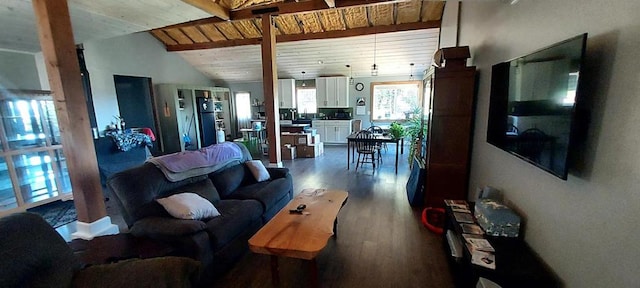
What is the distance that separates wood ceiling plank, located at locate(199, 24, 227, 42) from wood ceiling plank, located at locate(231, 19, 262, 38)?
1.82ft

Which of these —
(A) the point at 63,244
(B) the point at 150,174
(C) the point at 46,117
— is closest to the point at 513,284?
(A) the point at 63,244

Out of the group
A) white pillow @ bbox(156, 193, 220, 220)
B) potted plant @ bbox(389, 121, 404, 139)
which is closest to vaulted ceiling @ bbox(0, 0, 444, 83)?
potted plant @ bbox(389, 121, 404, 139)

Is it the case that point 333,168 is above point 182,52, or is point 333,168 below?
below

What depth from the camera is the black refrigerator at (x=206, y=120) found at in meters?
6.95

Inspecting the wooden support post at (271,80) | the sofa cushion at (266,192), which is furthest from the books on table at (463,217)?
the wooden support post at (271,80)

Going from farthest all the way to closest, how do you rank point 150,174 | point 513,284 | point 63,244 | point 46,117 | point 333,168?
point 333,168 < point 46,117 < point 150,174 < point 513,284 < point 63,244

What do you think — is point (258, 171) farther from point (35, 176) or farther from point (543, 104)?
point (35, 176)

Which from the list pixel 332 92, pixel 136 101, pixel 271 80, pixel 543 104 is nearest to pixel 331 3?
pixel 271 80

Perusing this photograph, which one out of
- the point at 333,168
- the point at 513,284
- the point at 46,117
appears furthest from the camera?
the point at 333,168

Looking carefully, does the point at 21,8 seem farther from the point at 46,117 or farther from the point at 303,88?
the point at 303,88

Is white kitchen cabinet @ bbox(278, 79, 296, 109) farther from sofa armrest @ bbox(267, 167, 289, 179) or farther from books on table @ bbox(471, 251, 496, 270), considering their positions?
books on table @ bbox(471, 251, 496, 270)

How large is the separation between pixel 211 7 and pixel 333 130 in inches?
184

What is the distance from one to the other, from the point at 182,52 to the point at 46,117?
3886 mm

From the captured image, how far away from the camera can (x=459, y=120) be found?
2891 millimetres
